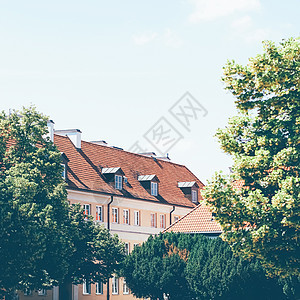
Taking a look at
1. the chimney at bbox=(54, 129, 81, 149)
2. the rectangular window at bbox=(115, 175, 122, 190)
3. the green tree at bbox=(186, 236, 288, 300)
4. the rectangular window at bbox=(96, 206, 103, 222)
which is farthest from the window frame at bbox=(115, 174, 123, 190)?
the green tree at bbox=(186, 236, 288, 300)

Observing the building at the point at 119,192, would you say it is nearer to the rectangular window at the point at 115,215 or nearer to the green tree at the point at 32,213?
the rectangular window at the point at 115,215

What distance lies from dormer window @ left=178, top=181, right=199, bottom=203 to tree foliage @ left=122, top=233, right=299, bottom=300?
109 feet

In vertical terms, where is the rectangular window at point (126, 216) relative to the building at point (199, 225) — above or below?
above

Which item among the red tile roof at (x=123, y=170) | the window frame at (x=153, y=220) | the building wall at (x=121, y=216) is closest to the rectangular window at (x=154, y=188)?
the red tile roof at (x=123, y=170)

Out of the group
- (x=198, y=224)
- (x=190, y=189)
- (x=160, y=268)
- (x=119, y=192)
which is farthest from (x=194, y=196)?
(x=160, y=268)

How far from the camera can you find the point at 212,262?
143ft

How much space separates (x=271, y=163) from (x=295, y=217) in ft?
8.73

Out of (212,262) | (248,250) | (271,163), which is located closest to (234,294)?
(212,262)

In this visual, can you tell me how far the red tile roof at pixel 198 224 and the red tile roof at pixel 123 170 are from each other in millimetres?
12367

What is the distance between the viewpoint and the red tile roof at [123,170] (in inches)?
2584

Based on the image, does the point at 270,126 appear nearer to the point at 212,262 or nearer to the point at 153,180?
the point at 212,262

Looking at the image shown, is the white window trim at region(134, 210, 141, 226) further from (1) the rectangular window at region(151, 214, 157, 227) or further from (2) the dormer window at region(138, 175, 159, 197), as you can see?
(2) the dormer window at region(138, 175, 159, 197)

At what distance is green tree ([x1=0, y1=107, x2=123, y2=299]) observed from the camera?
40656 mm

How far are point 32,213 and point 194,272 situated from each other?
10702 millimetres
